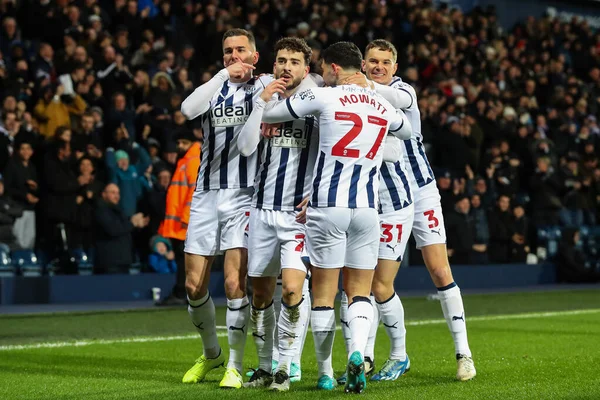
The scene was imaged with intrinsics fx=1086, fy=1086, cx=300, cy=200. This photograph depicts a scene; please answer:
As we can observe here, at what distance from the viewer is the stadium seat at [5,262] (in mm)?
14039

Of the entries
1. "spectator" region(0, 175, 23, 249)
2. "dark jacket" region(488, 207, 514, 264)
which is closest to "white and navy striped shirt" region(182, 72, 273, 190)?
"spectator" region(0, 175, 23, 249)

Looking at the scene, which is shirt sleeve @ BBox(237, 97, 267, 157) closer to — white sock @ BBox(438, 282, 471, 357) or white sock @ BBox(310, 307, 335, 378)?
white sock @ BBox(310, 307, 335, 378)

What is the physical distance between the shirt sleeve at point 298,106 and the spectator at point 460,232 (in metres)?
11.5

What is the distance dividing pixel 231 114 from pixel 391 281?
1676 mm

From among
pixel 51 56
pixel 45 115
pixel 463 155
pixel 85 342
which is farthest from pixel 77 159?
pixel 463 155

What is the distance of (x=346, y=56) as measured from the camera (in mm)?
6871

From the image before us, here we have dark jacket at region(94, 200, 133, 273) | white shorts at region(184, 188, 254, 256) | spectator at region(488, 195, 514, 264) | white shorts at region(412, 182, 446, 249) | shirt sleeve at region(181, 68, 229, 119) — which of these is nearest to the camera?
shirt sleeve at region(181, 68, 229, 119)

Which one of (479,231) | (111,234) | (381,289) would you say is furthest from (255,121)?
(479,231)

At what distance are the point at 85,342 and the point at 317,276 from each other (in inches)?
162

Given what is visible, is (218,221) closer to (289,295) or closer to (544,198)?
(289,295)

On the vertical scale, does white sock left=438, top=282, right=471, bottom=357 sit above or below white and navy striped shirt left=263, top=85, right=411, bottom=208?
below

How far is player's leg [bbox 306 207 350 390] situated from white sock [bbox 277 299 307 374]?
0.11 metres

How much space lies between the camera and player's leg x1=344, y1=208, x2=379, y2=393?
6797 mm

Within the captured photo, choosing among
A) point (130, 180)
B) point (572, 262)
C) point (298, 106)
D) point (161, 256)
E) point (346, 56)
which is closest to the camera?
point (298, 106)
